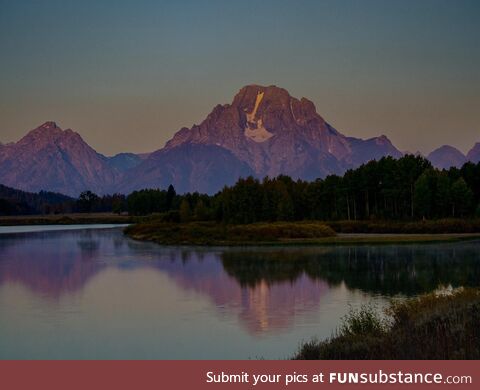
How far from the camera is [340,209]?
126 meters

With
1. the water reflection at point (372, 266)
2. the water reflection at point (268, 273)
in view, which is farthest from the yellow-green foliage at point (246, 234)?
the water reflection at point (372, 266)

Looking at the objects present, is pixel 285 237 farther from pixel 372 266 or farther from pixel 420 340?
pixel 420 340

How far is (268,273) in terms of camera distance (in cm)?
5331

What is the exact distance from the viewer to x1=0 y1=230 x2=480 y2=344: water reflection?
126ft

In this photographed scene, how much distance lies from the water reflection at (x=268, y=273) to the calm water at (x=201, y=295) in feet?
0.31

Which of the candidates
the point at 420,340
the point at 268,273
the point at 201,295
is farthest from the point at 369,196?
the point at 420,340

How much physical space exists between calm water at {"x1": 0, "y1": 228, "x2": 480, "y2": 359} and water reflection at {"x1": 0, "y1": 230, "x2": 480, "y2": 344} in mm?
95

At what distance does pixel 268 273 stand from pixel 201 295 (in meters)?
10.7

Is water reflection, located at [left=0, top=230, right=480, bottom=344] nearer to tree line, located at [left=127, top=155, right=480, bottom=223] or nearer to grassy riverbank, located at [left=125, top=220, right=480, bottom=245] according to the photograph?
grassy riverbank, located at [left=125, top=220, right=480, bottom=245]

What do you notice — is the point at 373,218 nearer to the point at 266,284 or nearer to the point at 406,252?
the point at 406,252

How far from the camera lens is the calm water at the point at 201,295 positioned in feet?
95.9

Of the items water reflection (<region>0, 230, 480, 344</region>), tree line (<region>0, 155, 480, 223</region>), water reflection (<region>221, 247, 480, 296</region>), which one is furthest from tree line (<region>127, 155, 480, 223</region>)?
water reflection (<region>221, 247, 480, 296</region>)

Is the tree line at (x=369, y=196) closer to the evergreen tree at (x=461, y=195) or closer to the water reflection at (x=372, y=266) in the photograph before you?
the evergreen tree at (x=461, y=195)

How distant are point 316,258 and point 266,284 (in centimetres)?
1845
